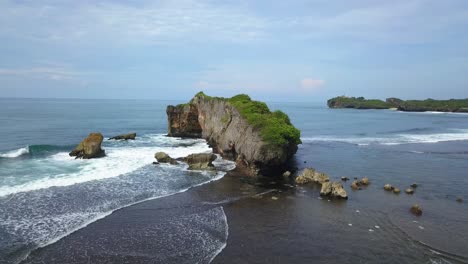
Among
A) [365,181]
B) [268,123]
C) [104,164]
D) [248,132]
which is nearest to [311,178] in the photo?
[365,181]

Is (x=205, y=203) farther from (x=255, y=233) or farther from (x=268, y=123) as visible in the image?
(x=268, y=123)

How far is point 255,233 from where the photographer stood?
21.3 metres

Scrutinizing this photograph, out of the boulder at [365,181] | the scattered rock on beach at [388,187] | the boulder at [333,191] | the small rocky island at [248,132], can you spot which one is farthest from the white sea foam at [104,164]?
the scattered rock on beach at [388,187]

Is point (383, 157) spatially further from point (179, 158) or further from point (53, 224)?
point (53, 224)

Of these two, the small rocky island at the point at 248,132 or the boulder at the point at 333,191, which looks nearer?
the boulder at the point at 333,191

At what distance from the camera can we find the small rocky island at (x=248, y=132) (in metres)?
35.0

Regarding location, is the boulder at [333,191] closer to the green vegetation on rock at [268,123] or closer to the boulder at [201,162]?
the green vegetation on rock at [268,123]

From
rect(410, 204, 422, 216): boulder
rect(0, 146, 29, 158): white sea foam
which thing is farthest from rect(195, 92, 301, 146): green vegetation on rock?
rect(0, 146, 29, 158): white sea foam

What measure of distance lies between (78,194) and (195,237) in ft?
38.6

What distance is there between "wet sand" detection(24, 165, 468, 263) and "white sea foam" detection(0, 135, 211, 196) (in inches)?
367

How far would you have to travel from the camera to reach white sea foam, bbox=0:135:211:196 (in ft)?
99.3

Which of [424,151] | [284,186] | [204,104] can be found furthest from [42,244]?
[424,151]

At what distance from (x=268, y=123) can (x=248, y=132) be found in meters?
2.46

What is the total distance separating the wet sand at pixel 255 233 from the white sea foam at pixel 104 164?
9.33 metres
